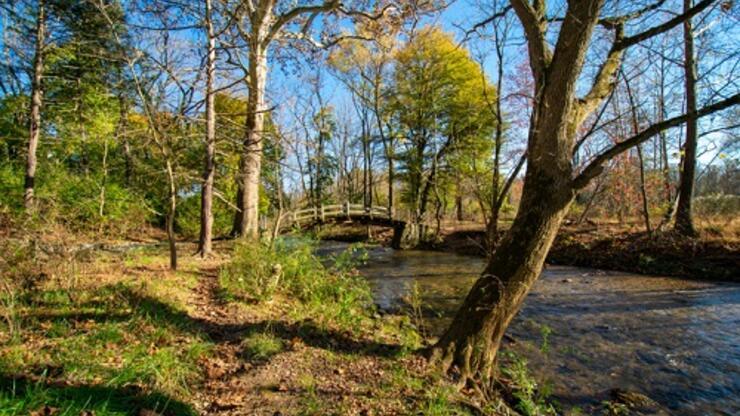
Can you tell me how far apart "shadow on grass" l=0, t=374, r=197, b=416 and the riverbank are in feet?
18.9

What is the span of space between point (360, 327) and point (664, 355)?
4170mm

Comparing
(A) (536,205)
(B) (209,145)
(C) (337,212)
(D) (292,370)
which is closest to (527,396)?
(A) (536,205)

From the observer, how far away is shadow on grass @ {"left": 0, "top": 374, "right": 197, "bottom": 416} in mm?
2086

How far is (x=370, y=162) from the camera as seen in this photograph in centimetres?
2578

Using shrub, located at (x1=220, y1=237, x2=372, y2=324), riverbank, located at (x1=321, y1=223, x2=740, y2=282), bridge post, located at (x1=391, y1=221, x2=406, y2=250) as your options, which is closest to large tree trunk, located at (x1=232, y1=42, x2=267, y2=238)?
riverbank, located at (x1=321, y1=223, x2=740, y2=282)

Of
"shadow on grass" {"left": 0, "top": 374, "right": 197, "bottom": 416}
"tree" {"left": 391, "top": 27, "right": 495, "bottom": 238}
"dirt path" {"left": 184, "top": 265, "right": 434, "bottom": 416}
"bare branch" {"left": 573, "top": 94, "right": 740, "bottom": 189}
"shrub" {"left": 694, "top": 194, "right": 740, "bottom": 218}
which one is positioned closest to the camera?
"shadow on grass" {"left": 0, "top": 374, "right": 197, "bottom": 416}

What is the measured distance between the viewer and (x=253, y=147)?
782 cm

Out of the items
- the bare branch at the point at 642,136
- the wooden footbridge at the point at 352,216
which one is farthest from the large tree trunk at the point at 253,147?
the wooden footbridge at the point at 352,216

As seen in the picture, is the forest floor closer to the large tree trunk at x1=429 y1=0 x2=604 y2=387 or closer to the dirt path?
the dirt path

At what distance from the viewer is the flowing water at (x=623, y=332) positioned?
160 inches

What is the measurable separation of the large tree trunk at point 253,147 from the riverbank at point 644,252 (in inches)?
71.9

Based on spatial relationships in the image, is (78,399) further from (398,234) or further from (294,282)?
Answer: (398,234)

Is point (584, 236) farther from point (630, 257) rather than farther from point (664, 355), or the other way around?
point (664, 355)

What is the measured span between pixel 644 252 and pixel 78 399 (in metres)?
13.2
